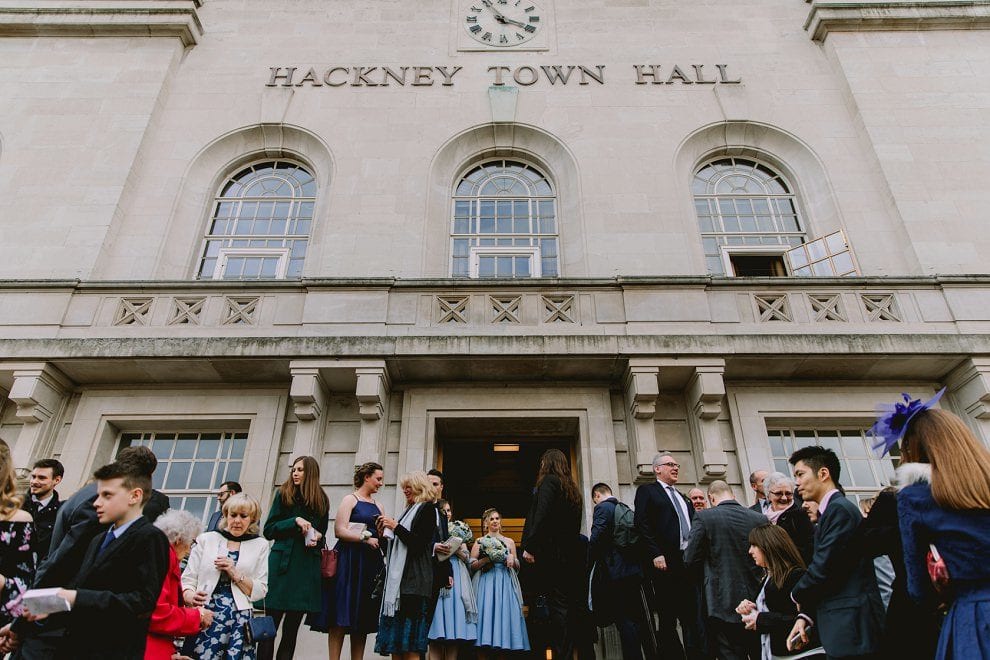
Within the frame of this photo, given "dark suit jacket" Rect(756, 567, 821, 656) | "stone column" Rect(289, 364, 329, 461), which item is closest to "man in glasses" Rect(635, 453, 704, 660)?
"dark suit jacket" Rect(756, 567, 821, 656)

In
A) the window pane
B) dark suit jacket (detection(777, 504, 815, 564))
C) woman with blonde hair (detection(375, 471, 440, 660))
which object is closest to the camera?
dark suit jacket (detection(777, 504, 815, 564))

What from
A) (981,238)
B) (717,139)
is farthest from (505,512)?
(981,238)

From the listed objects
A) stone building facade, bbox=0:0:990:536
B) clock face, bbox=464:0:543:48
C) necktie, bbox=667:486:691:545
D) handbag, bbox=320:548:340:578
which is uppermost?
clock face, bbox=464:0:543:48

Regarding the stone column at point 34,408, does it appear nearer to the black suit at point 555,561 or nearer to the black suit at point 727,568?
the black suit at point 555,561

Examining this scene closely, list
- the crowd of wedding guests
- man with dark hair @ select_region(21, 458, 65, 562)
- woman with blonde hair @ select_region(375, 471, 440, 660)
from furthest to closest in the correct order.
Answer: woman with blonde hair @ select_region(375, 471, 440, 660)
man with dark hair @ select_region(21, 458, 65, 562)
the crowd of wedding guests

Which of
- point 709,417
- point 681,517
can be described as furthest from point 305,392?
point 709,417

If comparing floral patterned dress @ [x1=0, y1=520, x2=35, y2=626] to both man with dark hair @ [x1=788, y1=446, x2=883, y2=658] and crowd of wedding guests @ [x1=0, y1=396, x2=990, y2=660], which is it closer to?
crowd of wedding guests @ [x1=0, y1=396, x2=990, y2=660]

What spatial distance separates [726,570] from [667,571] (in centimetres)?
89

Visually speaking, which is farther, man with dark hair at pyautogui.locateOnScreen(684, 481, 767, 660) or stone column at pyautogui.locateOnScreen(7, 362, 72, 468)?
stone column at pyautogui.locateOnScreen(7, 362, 72, 468)

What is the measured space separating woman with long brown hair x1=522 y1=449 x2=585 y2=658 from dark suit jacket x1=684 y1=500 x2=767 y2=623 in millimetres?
1253

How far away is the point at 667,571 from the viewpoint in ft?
20.9

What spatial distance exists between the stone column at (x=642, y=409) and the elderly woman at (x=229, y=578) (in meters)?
5.61

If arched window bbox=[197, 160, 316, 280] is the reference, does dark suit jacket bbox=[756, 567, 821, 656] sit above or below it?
below

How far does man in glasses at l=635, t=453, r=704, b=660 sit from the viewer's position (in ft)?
20.9
